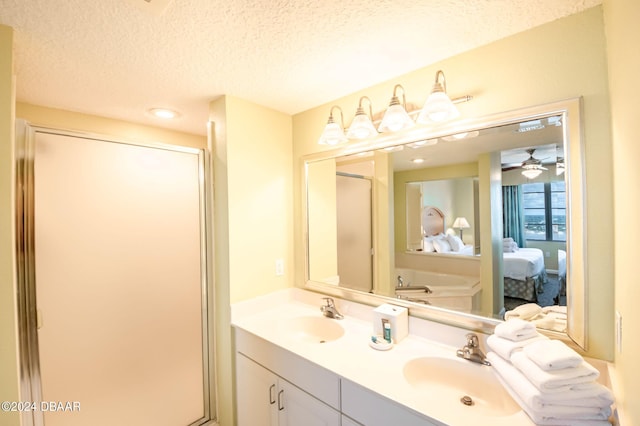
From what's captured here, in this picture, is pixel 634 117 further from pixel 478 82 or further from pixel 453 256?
pixel 453 256

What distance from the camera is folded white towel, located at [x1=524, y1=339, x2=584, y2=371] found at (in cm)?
73

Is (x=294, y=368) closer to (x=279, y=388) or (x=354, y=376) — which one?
(x=279, y=388)

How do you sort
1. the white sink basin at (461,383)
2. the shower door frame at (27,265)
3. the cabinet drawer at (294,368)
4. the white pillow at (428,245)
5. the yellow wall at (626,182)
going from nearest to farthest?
the yellow wall at (626,182), the white sink basin at (461,383), the cabinet drawer at (294,368), the shower door frame at (27,265), the white pillow at (428,245)

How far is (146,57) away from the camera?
46.4 inches

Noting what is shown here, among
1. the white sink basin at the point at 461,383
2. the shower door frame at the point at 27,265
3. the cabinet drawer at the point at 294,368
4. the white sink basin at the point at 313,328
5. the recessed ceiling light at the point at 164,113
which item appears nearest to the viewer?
the white sink basin at the point at 461,383

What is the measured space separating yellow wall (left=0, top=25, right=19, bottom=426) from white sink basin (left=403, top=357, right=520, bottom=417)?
147 centimetres

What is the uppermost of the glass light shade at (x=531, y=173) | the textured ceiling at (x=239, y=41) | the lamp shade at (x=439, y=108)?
the textured ceiling at (x=239, y=41)

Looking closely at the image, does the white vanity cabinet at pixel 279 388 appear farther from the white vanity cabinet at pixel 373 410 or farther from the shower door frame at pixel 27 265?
the shower door frame at pixel 27 265

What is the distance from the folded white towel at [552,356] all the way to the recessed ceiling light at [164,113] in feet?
7.54

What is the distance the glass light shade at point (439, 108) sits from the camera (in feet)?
3.66

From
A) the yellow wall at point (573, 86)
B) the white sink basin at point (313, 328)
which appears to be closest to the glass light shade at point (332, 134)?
the yellow wall at point (573, 86)

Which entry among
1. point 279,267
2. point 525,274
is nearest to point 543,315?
point 525,274

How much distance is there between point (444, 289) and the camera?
135cm

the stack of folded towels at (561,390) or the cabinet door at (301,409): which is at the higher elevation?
the stack of folded towels at (561,390)
